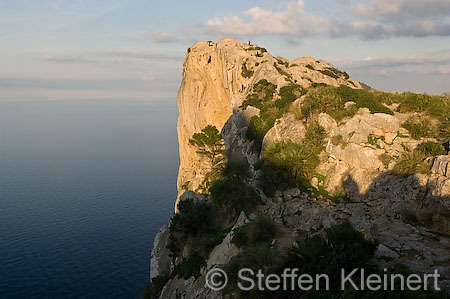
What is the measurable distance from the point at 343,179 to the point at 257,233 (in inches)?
261

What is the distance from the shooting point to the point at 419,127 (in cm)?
1670

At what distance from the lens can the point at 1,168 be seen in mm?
162750

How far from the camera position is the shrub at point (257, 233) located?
13789mm

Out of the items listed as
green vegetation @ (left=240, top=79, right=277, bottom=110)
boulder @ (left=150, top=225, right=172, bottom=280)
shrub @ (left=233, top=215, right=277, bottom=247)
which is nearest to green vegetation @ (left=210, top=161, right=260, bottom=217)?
shrub @ (left=233, top=215, right=277, bottom=247)

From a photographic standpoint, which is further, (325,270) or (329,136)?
(329,136)

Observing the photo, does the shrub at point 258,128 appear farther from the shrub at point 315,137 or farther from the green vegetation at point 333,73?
the green vegetation at point 333,73

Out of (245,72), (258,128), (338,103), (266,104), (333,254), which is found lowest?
(333,254)

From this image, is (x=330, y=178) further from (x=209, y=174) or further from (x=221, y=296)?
(x=209, y=174)

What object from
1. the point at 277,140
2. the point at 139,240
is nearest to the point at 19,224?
the point at 139,240

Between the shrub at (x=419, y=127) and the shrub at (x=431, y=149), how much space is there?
1.53 metres

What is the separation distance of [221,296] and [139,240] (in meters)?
73.4

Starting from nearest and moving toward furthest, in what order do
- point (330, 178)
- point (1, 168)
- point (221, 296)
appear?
Answer: point (221, 296), point (330, 178), point (1, 168)

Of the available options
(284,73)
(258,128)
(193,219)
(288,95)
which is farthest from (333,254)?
(284,73)

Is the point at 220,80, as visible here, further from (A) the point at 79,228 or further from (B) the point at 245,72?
(A) the point at 79,228
